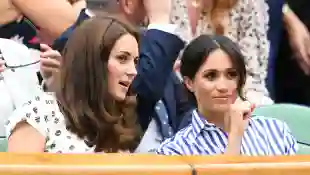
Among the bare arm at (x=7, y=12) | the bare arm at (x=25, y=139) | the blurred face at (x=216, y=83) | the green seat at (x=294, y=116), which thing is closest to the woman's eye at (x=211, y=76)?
the blurred face at (x=216, y=83)

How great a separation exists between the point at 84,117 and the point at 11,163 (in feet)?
1.67

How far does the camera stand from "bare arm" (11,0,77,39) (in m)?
1.45

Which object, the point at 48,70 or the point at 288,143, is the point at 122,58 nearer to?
the point at 48,70

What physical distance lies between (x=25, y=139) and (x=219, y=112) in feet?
1.28

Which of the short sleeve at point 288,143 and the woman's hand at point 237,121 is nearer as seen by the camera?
the woman's hand at point 237,121

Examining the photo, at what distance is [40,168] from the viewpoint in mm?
679

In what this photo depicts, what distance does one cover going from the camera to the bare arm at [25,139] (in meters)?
1.14

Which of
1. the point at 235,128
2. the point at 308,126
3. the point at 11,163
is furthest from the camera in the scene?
the point at 308,126

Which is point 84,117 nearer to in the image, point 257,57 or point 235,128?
point 235,128

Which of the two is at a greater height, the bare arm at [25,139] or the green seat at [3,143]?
the bare arm at [25,139]

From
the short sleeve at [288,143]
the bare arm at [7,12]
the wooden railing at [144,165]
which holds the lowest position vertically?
the short sleeve at [288,143]

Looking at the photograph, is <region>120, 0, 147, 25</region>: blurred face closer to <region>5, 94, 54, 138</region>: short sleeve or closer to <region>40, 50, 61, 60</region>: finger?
<region>40, 50, 61, 60</region>: finger

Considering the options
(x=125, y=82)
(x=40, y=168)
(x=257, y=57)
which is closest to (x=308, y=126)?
(x=257, y=57)

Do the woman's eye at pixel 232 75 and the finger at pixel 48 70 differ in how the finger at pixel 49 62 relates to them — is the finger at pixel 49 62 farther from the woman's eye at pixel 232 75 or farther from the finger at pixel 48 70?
the woman's eye at pixel 232 75
